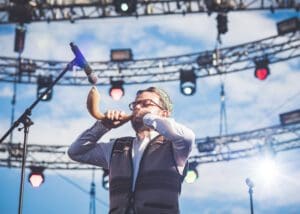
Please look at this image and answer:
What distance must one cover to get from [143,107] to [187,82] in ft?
32.0

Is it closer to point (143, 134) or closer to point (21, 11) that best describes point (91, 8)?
point (21, 11)

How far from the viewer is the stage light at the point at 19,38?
460 inches

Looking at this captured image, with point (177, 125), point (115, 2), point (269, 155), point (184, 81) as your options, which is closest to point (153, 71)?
point (184, 81)

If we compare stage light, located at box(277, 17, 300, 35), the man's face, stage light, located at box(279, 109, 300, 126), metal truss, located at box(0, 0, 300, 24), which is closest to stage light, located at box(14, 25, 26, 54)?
metal truss, located at box(0, 0, 300, 24)

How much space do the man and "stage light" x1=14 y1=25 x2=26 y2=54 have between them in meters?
9.39

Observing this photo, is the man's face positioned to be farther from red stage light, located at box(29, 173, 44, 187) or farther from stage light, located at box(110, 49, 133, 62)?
red stage light, located at box(29, 173, 44, 187)

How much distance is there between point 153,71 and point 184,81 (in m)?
1.34

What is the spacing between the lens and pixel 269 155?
1428cm

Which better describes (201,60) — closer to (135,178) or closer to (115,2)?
(115,2)

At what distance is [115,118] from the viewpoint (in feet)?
8.56

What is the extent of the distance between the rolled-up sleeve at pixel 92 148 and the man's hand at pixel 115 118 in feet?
0.90

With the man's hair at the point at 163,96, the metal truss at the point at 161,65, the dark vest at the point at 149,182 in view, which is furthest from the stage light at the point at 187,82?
the dark vest at the point at 149,182

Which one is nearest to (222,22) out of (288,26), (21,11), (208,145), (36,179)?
(288,26)

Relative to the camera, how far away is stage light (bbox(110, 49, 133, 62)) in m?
13.0
